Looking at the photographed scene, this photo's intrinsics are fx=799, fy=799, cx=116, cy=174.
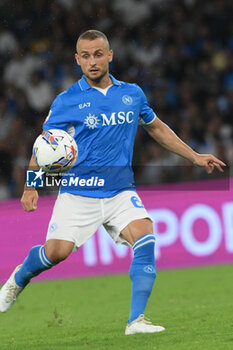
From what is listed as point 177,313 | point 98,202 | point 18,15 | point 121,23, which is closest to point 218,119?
point 121,23

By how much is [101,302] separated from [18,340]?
251 cm

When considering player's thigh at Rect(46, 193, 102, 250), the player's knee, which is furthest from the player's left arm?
the player's knee

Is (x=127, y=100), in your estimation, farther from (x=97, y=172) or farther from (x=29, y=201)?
(x=29, y=201)

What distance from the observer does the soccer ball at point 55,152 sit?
5.39 metres

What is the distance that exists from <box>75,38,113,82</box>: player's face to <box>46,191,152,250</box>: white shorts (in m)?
0.89

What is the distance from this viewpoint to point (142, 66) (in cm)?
1309

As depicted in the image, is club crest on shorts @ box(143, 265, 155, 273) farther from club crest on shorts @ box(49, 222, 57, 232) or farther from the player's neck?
the player's neck

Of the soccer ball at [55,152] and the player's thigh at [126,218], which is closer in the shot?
the soccer ball at [55,152]

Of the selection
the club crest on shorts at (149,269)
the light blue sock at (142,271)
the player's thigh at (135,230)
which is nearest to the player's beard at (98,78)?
the player's thigh at (135,230)

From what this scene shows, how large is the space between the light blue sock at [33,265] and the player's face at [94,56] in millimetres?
1309

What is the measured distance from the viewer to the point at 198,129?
40.8 feet

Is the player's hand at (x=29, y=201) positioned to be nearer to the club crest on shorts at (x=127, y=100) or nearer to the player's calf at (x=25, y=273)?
the player's calf at (x=25, y=273)

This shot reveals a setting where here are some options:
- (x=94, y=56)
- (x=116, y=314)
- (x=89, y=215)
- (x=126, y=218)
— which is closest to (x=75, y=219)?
(x=89, y=215)

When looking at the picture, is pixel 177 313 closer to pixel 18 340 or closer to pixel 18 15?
pixel 18 340
